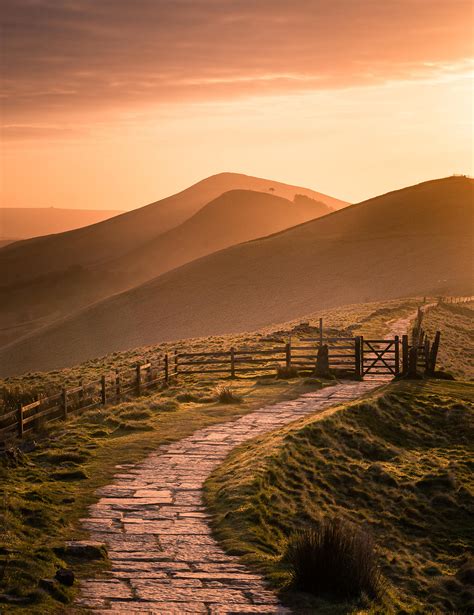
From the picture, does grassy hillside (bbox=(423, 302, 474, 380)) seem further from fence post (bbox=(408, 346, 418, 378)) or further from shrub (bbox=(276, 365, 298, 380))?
shrub (bbox=(276, 365, 298, 380))

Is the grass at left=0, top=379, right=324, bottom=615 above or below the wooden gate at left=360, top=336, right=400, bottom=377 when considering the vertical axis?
below

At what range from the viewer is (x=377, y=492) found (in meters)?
18.0

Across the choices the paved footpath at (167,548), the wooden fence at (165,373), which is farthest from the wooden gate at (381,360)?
the paved footpath at (167,548)

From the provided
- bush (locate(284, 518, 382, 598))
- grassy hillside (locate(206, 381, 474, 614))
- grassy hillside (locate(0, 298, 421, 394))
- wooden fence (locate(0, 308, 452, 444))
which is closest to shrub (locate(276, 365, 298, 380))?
wooden fence (locate(0, 308, 452, 444))

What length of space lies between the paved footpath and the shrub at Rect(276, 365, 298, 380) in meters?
11.6

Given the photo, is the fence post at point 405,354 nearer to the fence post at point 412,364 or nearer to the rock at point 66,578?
the fence post at point 412,364

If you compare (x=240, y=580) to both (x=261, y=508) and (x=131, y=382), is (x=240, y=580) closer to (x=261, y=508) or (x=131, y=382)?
(x=261, y=508)

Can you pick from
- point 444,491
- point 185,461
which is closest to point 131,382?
point 185,461

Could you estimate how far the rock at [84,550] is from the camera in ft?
38.0

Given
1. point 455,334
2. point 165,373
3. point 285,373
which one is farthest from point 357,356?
point 455,334

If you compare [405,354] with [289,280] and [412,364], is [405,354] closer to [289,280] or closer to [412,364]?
[412,364]

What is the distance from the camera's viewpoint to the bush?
1084 cm

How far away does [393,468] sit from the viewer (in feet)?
63.8

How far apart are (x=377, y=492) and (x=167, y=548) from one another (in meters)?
7.19
